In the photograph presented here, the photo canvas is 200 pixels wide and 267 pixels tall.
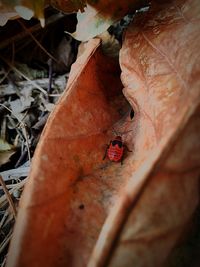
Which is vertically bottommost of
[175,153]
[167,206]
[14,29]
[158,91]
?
[167,206]

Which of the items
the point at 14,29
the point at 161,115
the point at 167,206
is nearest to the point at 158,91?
the point at 161,115

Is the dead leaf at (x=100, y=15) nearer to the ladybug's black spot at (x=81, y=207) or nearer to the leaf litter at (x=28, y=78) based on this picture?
the leaf litter at (x=28, y=78)

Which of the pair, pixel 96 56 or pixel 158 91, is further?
pixel 96 56

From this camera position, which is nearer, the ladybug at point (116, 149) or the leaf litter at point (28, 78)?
the ladybug at point (116, 149)

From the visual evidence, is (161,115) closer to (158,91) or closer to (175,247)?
(158,91)

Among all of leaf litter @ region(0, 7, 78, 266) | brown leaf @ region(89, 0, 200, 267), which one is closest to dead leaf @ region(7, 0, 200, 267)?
brown leaf @ region(89, 0, 200, 267)

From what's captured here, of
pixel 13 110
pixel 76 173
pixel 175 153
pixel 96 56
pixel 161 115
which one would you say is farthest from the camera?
pixel 13 110

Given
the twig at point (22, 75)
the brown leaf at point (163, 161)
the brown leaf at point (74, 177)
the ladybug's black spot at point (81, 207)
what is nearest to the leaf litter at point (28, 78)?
the twig at point (22, 75)
